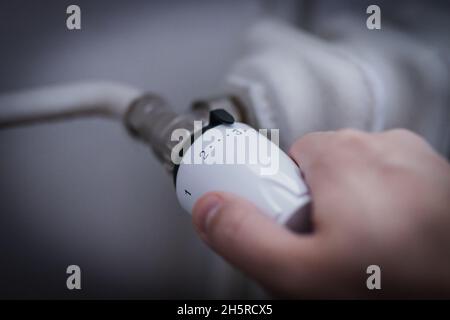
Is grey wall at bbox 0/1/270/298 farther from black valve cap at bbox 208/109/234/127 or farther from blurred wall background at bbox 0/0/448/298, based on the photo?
black valve cap at bbox 208/109/234/127

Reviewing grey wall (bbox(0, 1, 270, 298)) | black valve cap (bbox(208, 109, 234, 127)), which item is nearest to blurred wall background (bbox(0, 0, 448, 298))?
grey wall (bbox(0, 1, 270, 298))

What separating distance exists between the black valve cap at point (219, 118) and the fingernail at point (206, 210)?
5cm

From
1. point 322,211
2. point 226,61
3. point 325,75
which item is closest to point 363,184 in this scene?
point 322,211

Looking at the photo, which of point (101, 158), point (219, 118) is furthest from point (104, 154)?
point (219, 118)

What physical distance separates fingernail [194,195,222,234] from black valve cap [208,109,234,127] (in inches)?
1.9

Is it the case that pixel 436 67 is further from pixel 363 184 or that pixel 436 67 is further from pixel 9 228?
pixel 9 228

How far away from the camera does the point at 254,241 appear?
0.64 feet

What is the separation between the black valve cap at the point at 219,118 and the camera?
0.24 metres

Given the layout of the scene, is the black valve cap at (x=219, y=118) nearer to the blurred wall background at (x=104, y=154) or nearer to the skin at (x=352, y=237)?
the skin at (x=352, y=237)

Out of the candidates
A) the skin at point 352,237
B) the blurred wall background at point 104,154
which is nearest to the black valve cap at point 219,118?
the skin at point 352,237

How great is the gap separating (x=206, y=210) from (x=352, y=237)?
0.07m

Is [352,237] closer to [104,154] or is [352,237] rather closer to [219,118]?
[219,118]

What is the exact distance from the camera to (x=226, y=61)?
1.37 ft
